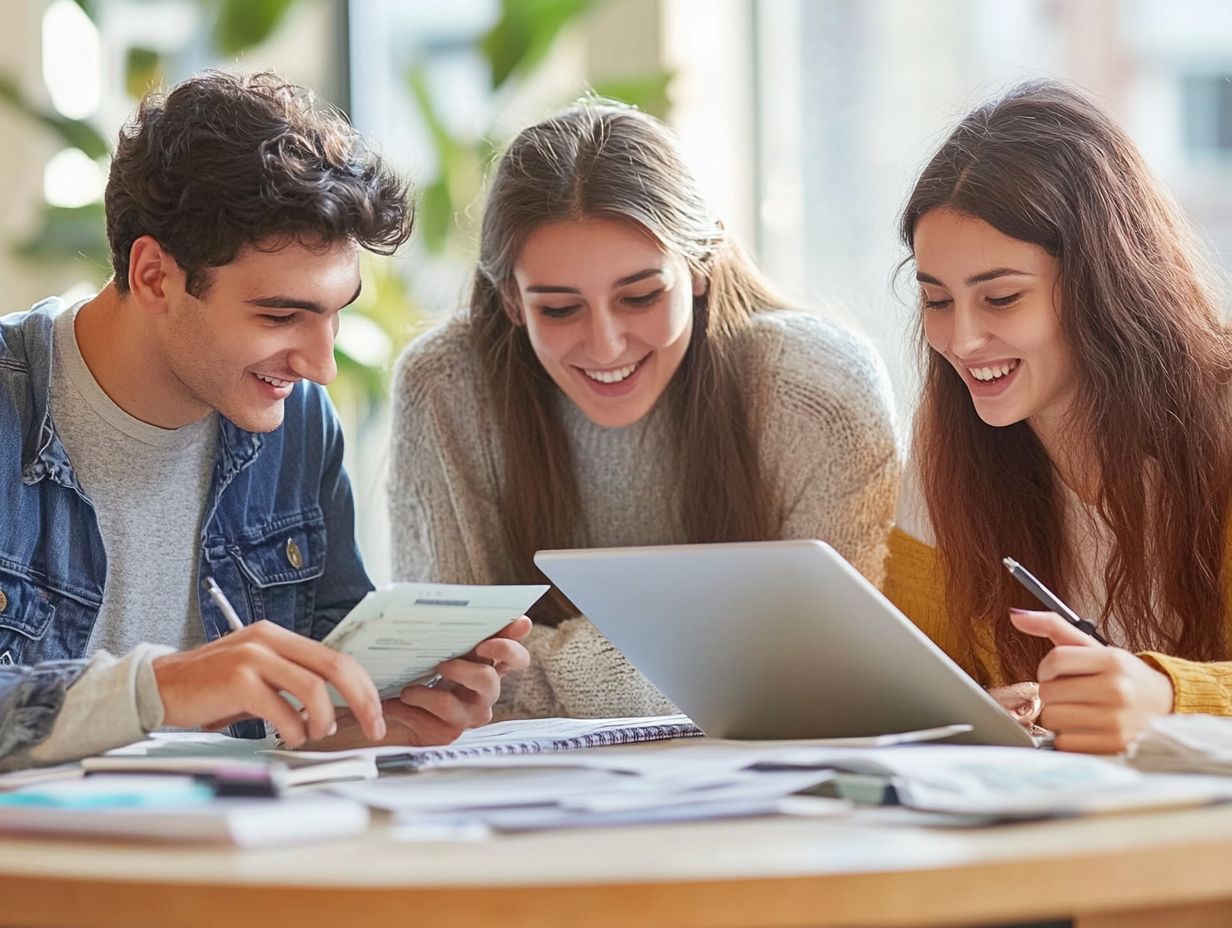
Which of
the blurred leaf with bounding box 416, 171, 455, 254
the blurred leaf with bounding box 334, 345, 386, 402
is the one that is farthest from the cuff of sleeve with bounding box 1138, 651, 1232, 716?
the blurred leaf with bounding box 416, 171, 455, 254

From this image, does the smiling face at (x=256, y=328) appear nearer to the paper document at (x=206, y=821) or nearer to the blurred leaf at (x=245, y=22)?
the paper document at (x=206, y=821)

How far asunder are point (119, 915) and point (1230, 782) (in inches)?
25.4

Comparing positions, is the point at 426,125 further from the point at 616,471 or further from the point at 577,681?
the point at 577,681

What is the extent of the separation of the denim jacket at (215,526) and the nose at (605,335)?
34 centimetres

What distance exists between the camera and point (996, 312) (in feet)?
5.07

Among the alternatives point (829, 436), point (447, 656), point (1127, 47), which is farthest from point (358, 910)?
point (1127, 47)

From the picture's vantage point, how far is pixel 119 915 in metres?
0.74

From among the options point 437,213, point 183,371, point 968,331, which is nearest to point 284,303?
point 183,371

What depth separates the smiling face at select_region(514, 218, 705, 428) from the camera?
176 cm

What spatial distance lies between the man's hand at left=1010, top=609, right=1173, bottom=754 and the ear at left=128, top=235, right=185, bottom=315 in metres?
0.96

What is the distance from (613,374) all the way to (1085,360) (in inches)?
22.5

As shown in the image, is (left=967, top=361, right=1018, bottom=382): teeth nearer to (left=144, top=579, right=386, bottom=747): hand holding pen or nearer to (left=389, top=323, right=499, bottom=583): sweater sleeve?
(left=389, top=323, right=499, bottom=583): sweater sleeve

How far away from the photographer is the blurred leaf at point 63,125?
299 cm

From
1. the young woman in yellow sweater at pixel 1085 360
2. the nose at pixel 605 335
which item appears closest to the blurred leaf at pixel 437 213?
the nose at pixel 605 335
